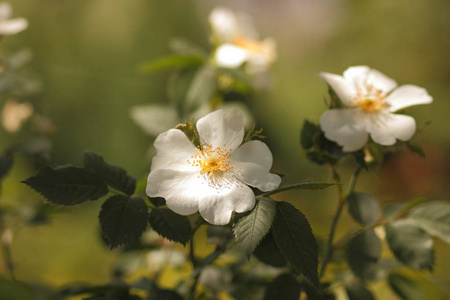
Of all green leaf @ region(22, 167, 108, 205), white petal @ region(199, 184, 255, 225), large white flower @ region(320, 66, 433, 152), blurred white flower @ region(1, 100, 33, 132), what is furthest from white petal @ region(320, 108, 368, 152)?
blurred white flower @ region(1, 100, 33, 132)

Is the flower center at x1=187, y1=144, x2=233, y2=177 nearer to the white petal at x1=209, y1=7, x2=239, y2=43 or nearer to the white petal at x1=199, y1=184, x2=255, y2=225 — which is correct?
the white petal at x1=199, y1=184, x2=255, y2=225

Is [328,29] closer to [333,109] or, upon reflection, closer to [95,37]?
[95,37]

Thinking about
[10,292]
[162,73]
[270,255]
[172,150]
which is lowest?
[162,73]

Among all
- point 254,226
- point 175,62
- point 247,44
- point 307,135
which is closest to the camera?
point 254,226

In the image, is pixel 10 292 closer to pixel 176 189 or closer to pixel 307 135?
pixel 176 189

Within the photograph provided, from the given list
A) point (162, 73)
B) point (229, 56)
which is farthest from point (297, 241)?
point (162, 73)

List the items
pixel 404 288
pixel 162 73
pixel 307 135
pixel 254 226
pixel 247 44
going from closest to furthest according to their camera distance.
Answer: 1. pixel 254 226
2. pixel 307 135
3. pixel 404 288
4. pixel 247 44
5. pixel 162 73
